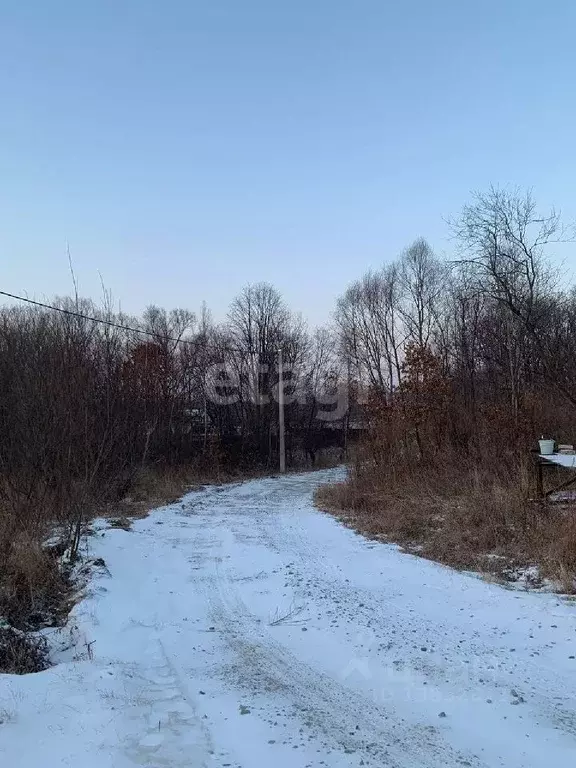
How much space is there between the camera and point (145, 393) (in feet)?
67.8

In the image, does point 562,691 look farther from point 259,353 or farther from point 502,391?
point 259,353

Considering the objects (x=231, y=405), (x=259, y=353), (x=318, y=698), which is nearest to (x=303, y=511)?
(x=318, y=698)

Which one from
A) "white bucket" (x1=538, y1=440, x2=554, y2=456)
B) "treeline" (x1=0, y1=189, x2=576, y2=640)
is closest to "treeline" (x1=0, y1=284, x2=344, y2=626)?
"treeline" (x1=0, y1=189, x2=576, y2=640)

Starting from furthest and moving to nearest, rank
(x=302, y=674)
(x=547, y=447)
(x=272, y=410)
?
(x=272, y=410)
(x=547, y=447)
(x=302, y=674)

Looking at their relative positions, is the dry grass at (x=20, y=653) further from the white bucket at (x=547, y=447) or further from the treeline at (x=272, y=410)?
the white bucket at (x=547, y=447)

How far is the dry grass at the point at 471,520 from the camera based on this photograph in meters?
7.00

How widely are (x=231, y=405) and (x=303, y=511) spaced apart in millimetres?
23249

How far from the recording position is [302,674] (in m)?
4.29

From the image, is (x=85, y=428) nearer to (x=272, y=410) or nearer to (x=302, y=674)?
(x=302, y=674)

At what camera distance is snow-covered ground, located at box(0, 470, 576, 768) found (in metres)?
3.20

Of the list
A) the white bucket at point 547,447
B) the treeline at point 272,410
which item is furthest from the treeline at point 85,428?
the white bucket at point 547,447

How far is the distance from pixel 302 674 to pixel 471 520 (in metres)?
5.67

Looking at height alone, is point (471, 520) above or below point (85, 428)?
below

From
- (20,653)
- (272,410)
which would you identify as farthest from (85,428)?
(272,410)
